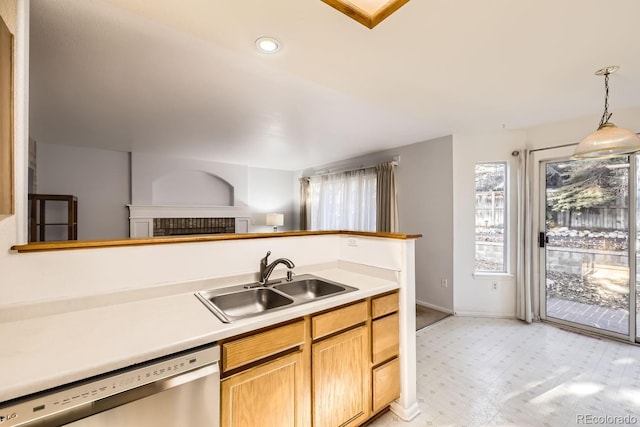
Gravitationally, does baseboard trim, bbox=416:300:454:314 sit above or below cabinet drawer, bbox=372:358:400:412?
below

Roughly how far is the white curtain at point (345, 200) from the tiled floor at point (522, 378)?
227 cm

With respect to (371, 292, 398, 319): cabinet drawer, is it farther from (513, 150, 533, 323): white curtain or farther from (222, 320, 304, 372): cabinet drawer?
(513, 150, 533, 323): white curtain

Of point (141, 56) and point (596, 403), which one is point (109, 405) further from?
point (596, 403)

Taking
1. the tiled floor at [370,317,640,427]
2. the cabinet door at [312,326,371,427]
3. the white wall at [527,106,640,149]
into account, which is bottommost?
the tiled floor at [370,317,640,427]

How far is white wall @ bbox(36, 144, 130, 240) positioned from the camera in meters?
4.32

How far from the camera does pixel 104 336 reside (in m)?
1.08

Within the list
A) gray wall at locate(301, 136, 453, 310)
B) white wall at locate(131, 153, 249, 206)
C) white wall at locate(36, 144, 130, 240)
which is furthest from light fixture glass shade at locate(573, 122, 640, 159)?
white wall at locate(36, 144, 130, 240)

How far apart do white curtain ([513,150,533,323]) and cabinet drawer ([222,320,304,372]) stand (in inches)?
129

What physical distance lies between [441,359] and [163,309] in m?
2.39

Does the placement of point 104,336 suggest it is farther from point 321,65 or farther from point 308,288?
point 321,65

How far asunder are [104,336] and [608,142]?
3298mm

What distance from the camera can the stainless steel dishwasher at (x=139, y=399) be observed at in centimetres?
81

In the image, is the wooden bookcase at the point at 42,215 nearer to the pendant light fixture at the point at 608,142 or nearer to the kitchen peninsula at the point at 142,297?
the kitchen peninsula at the point at 142,297

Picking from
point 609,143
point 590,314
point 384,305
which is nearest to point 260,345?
point 384,305
